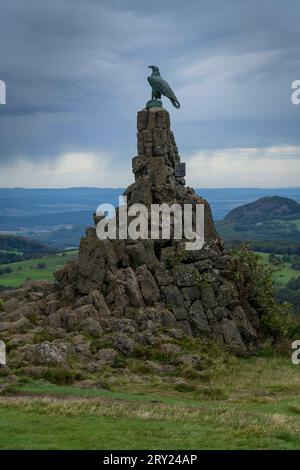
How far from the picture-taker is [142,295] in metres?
45.5

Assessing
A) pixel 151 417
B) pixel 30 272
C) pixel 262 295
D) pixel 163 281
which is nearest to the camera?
pixel 151 417

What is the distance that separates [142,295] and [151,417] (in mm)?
22382

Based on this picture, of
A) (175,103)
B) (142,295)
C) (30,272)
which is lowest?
(30,272)

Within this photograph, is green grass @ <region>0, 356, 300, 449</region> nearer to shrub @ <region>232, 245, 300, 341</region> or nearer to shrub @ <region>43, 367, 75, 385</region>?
shrub @ <region>43, 367, 75, 385</region>

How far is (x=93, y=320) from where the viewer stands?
4209cm

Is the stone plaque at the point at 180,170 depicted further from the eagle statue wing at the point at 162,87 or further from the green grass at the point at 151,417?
the green grass at the point at 151,417

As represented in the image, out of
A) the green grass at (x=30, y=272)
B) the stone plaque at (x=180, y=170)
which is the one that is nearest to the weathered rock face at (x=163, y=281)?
the stone plaque at (x=180, y=170)

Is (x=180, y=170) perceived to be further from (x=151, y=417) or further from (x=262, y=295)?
(x=151, y=417)

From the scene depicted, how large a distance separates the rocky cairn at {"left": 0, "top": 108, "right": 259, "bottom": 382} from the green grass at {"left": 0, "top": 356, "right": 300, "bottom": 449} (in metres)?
6.54

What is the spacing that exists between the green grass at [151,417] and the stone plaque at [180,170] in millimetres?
21928

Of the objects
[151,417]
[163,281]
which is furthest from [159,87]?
[151,417]

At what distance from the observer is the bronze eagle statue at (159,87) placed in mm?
53000

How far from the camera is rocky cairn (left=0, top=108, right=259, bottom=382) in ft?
135
